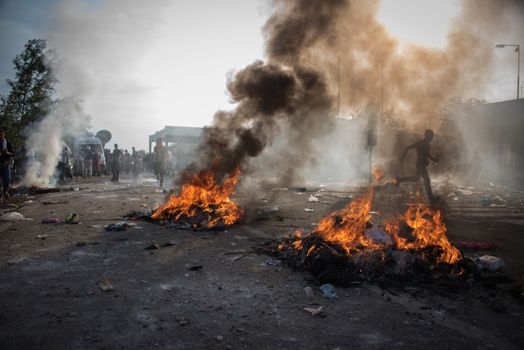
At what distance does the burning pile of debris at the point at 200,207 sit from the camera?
7192 millimetres

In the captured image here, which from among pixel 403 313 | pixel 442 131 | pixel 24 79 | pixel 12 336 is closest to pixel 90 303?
pixel 12 336

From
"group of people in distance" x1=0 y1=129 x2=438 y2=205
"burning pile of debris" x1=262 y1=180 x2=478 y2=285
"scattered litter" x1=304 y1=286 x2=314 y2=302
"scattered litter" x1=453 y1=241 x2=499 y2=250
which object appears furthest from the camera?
"group of people in distance" x1=0 y1=129 x2=438 y2=205

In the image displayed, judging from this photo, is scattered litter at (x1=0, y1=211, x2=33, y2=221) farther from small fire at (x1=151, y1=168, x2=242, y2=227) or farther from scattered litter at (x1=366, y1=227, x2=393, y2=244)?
scattered litter at (x1=366, y1=227, x2=393, y2=244)

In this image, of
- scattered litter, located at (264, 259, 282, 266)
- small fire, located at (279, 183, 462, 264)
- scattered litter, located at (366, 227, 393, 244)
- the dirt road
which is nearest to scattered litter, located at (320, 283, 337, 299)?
the dirt road

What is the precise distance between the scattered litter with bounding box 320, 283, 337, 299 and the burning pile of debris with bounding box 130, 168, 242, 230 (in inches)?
141

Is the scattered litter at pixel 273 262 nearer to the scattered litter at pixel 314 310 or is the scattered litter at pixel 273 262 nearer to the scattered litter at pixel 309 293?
the scattered litter at pixel 309 293

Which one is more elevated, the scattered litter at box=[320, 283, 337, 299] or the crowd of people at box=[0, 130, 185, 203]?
the crowd of people at box=[0, 130, 185, 203]

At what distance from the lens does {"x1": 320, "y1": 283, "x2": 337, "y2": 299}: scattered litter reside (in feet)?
12.0

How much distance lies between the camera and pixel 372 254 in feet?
14.5

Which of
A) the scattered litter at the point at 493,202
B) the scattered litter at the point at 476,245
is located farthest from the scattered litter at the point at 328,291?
the scattered litter at the point at 493,202

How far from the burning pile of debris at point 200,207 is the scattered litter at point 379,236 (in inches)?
125

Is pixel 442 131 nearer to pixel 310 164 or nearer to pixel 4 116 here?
pixel 310 164

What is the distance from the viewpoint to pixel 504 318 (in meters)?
3.32

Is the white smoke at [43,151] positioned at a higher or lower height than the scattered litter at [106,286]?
higher
